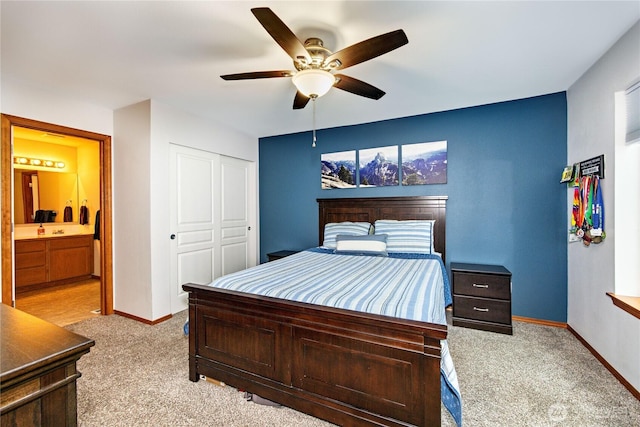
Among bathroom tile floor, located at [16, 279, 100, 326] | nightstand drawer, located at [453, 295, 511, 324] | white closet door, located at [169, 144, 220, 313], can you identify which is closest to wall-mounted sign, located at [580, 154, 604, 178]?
nightstand drawer, located at [453, 295, 511, 324]

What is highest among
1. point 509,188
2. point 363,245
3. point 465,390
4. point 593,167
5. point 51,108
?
point 51,108

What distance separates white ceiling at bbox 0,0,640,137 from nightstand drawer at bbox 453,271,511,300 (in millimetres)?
1911

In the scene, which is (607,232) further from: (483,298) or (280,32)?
(280,32)

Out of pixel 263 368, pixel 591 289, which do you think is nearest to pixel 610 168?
pixel 591 289

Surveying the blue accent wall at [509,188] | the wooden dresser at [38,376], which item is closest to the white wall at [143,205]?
the wooden dresser at [38,376]

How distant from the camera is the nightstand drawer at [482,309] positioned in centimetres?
288

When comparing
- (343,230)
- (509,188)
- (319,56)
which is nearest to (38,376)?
(319,56)

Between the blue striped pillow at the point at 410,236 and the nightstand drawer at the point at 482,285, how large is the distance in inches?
17.2

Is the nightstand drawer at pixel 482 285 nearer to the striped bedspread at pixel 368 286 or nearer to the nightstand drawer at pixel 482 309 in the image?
the nightstand drawer at pixel 482 309

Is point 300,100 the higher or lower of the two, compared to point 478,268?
higher

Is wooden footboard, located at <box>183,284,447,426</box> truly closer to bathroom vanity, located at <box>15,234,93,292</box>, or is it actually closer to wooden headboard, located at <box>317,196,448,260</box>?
wooden headboard, located at <box>317,196,448,260</box>

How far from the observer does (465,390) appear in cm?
197

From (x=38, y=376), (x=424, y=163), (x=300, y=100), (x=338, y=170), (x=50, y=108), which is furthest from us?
(x=338, y=170)

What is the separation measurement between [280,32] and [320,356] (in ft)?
5.88
